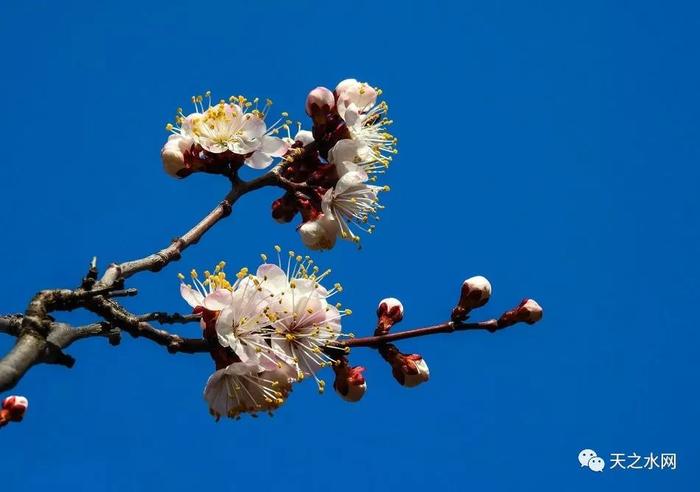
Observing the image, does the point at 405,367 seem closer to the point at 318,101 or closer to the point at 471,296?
the point at 471,296

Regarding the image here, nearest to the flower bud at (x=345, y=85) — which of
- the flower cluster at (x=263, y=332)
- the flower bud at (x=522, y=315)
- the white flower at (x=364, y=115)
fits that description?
Result: the white flower at (x=364, y=115)

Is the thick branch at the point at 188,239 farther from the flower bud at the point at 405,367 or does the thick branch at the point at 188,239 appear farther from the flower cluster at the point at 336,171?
the flower bud at the point at 405,367

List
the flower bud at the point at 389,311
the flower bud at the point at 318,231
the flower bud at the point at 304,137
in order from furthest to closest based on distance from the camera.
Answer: the flower bud at the point at 304,137, the flower bud at the point at 318,231, the flower bud at the point at 389,311

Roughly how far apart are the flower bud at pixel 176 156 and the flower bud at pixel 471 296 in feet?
3.61

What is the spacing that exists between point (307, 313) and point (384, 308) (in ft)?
0.89

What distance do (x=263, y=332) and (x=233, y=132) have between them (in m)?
0.91

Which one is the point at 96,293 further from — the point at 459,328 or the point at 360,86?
the point at 360,86

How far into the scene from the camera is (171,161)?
2994 millimetres

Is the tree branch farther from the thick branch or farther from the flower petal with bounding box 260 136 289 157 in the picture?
the flower petal with bounding box 260 136 289 157

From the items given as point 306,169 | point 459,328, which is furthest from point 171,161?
point 459,328

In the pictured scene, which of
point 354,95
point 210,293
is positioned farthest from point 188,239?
point 354,95

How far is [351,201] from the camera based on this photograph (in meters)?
3.01

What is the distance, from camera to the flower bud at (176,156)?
2992 mm

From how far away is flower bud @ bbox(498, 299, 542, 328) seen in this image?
253 centimetres
